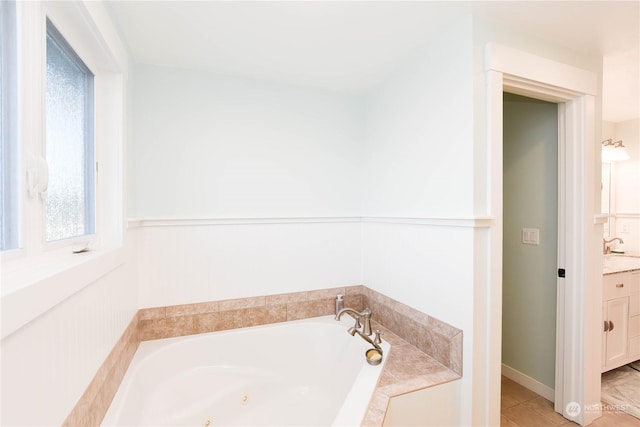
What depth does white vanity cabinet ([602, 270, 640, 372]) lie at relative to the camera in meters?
2.16

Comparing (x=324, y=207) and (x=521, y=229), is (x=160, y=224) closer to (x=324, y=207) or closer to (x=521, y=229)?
(x=324, y=207)

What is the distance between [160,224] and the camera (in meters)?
1.91

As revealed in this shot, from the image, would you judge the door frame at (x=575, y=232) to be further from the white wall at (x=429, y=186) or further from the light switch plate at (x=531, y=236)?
the white wall at (x=429, y=186)

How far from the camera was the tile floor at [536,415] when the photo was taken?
5.79 ft

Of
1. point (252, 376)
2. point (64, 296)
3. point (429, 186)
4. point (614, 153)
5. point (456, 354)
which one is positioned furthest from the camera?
point (614, 153)

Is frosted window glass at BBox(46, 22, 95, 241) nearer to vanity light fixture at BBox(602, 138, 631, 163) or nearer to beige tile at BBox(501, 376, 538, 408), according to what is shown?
beige tile at BBox(501, 376, 538, 408)

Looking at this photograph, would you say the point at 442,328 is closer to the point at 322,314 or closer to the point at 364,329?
the point at 364,329

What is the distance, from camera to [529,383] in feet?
6.98

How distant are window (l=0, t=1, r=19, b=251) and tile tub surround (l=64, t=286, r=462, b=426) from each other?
61 centimetres

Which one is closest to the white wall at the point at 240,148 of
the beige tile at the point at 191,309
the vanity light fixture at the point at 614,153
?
the beige tile at the point at 191,309

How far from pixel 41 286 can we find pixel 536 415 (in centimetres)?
261

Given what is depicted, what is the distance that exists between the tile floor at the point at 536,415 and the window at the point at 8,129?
2.55 m

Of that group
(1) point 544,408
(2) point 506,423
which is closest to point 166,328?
(2) point 506,423

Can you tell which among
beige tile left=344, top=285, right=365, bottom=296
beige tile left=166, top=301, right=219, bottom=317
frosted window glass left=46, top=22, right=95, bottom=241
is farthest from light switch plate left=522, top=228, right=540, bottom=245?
frosted window glass left=46, top=22, right=95, bottom=241
